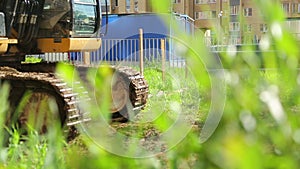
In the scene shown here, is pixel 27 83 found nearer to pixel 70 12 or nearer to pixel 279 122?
pixel 70 12

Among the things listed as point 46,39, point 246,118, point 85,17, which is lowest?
point 246,118

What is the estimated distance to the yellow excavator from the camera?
257 inches

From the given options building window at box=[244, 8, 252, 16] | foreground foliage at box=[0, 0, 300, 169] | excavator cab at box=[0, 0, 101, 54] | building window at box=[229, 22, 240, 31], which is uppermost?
excavator cab at box=[0, 0, 101, 54]

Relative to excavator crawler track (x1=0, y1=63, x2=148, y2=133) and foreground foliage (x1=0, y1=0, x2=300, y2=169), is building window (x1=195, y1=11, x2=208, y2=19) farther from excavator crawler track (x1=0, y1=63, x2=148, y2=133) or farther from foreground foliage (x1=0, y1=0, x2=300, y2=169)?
excavator crawler track (x1=0, y1=63, x2=148, y2=133)

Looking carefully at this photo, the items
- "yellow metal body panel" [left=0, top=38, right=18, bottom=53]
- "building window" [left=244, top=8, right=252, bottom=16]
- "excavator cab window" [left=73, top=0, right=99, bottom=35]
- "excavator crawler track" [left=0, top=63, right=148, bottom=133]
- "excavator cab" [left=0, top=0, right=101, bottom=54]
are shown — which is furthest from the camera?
"excavator cab window" [left=73, top=0, right=99, bottom=35]

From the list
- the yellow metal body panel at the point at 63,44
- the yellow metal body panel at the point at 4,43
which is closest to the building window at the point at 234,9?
the yellow metal body panel at the point at 4,43

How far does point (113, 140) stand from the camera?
2.75 feet

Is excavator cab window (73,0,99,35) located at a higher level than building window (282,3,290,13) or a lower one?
higher

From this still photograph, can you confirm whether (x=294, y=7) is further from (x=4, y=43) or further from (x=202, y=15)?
(x=4, y=43)

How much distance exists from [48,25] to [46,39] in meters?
0.17

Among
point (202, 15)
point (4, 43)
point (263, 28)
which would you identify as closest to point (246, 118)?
point (263, 28)

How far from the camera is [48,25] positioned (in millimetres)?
7426

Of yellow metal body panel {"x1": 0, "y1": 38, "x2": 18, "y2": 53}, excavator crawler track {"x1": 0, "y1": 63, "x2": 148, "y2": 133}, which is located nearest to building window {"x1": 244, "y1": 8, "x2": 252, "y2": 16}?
excavator crawler track {"x1": 0, "y1": 63, "x2": 148, "y2": 133}

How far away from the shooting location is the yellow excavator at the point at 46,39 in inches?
257
